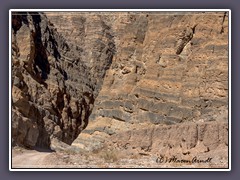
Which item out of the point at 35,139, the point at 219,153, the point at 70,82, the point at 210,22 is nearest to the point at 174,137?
the point at 219,153

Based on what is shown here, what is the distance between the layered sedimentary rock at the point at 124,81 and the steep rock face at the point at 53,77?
0.32 ft

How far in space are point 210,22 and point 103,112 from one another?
1350 centimetres

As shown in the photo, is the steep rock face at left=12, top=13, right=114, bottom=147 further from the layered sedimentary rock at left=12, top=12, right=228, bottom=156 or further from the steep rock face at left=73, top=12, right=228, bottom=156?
the steep rock face at left=73, top=12, right=228, bottom=156

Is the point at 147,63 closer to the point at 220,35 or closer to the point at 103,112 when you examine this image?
the point at 103,112

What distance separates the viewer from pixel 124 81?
1597 inches

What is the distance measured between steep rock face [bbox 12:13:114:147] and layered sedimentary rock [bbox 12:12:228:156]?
10cm

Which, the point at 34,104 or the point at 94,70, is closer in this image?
the point at 34,104

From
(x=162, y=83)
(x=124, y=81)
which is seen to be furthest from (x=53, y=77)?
(x=162, y=83)

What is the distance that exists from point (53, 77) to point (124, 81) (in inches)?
295

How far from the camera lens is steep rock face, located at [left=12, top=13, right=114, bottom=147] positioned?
34466 mm

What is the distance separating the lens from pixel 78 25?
5109 cm

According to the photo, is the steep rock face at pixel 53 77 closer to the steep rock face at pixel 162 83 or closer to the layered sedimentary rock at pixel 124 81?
the layered sedimentary rock at pixel 124 81

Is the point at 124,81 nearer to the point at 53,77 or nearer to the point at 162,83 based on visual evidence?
the point at 162,83

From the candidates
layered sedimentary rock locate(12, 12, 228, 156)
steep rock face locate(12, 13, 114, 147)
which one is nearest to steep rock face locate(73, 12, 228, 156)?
layered sedimentary rock locate(12, 12, 228, 156)
